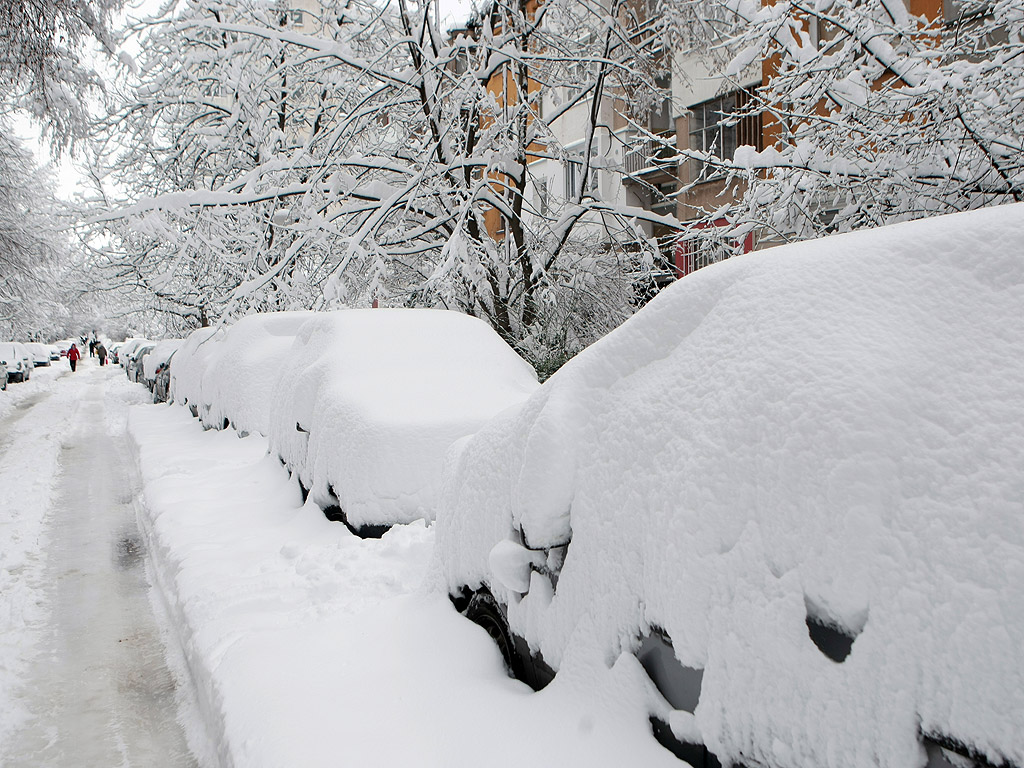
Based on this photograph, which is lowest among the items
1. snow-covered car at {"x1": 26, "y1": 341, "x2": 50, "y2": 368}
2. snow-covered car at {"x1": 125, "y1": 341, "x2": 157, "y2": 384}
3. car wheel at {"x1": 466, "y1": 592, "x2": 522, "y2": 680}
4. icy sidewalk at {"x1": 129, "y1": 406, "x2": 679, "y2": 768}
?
snow-covered car at {"x1": 26, "y1": 341, "x2": 50, "y2": 368}

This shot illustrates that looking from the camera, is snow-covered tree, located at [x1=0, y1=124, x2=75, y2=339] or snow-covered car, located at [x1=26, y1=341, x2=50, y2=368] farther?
snow-covered car, located at [x1=26, y1=341, x2=50, y2=368]

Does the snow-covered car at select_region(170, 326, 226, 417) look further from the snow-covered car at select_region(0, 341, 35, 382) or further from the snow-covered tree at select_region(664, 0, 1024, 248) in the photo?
the snow-covered car at select_region(0, 341, 35, 382)

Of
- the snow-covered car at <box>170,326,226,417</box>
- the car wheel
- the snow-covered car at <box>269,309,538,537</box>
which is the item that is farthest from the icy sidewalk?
the snow-covered car at <box>170,326,226,417</box>

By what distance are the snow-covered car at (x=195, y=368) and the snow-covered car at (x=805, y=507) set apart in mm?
10071

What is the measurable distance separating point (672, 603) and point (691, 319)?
2.88ft

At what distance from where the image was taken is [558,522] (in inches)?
94.4

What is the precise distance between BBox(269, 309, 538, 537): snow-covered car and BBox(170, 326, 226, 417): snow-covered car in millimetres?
5237

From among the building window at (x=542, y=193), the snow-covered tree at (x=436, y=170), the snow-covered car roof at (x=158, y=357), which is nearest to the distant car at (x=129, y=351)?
the snow-covered car roof at (x=158, y=357)

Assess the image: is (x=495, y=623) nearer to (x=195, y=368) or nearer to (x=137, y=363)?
(x=195, y=368)

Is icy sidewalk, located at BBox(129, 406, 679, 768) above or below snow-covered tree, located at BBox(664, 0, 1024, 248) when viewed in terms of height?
below

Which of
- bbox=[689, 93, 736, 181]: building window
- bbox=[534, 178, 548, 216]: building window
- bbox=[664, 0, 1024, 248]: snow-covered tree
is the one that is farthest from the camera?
bbox=[689, 93, 736, 181]: building window

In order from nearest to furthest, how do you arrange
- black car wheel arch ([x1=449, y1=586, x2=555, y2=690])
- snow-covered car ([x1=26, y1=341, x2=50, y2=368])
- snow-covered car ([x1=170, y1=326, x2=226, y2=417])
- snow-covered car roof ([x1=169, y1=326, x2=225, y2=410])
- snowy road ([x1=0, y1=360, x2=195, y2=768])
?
black car wheel arch ([x1=449, y1=586, x2=555, y2=690]) < snowy road ([x1=0, y1=360, x2=195, y2=768]) < snow-covered car ([x1=170, y1=326, x2=226, y2=417]) < snow-covered car roof ([x1=169, y1=326, x2=225, y2=410]) < snow-covered car ([x1=26, y1=341, x2=50, y2=368])

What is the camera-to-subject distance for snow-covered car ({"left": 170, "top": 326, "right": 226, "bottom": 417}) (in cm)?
1202

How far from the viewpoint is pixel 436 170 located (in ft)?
35.3
